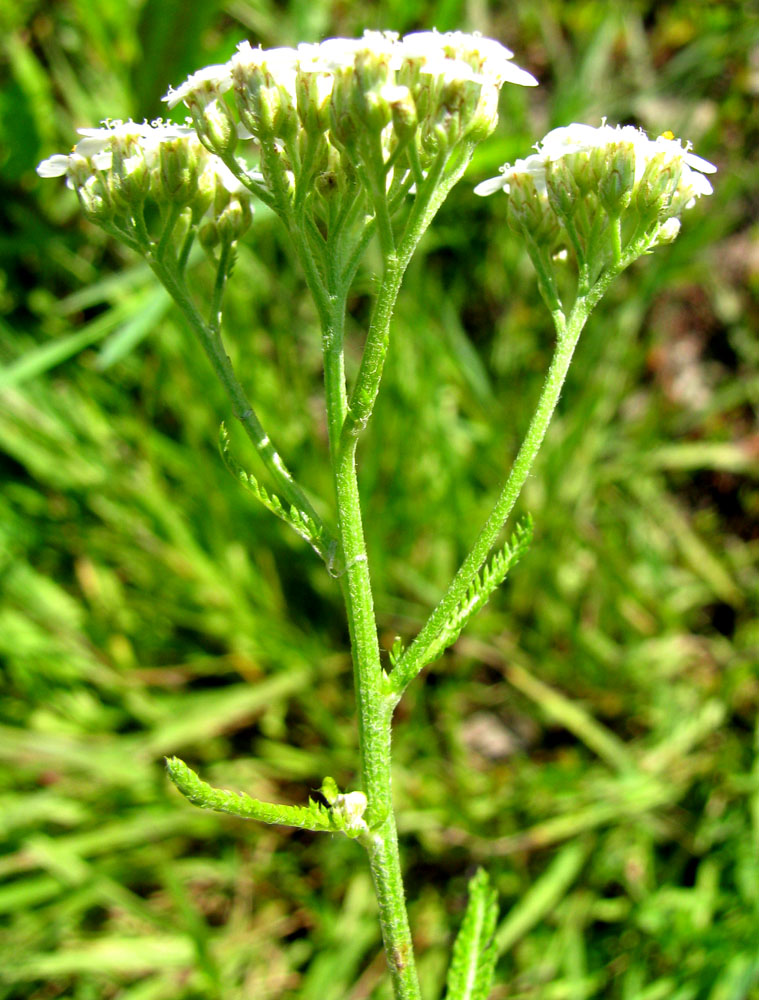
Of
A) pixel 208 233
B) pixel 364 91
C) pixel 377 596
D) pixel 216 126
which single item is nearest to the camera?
pixel 364 91

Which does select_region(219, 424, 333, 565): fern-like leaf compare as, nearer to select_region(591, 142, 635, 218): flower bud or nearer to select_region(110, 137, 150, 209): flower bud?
select_region(110, 137, 150, 209): flower bud

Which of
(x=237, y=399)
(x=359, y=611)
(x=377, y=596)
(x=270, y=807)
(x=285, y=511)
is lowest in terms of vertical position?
(x=270, y=807)

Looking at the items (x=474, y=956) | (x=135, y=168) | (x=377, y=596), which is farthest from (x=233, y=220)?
(x=377, y=596)

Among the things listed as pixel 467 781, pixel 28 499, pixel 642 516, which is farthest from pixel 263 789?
pixel 642 516

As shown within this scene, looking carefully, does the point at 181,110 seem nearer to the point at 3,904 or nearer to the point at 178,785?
the point at 178,785

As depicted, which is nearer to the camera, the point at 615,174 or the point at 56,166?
the point at 615,174

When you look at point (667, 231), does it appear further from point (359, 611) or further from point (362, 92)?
point (359, 611)

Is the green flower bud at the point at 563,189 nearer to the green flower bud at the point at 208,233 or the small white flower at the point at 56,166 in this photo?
the green flower bud at the point at 208,233
